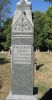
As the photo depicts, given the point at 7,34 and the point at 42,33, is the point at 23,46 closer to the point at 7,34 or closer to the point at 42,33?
the point at 42,33

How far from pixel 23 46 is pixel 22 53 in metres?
0.27

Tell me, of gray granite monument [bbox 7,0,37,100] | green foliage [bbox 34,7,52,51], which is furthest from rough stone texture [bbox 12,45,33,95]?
green foliage [bbox 34,7,52,51]

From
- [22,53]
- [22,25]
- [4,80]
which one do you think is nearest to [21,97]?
[22,53]

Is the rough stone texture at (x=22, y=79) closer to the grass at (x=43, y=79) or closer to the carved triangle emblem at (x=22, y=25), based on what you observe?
the carved triangle emblem at (x=22, y=25)

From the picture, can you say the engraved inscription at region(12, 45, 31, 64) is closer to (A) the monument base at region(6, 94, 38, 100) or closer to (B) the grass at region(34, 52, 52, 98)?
(A) the monument base at region(6, 94, 38, 100)

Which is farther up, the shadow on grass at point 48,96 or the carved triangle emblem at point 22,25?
the carved triangle emblem at point 22,25

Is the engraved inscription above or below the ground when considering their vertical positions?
above

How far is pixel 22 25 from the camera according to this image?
11.2 m

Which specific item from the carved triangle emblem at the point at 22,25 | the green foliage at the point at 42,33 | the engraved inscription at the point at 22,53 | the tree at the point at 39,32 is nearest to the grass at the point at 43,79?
the engraved inscription at the point at 22,53

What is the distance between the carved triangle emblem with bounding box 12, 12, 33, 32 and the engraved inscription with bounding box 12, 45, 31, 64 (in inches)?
25.6

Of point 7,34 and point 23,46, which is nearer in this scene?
point 23,46

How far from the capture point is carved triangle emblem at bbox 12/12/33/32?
11.2m

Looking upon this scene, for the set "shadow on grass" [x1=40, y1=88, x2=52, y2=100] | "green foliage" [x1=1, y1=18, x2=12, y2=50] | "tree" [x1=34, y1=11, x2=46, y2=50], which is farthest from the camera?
"green foliage" [x1=1, y1=18, x2=12, y2=50]

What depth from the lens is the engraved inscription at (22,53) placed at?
36.8ft
